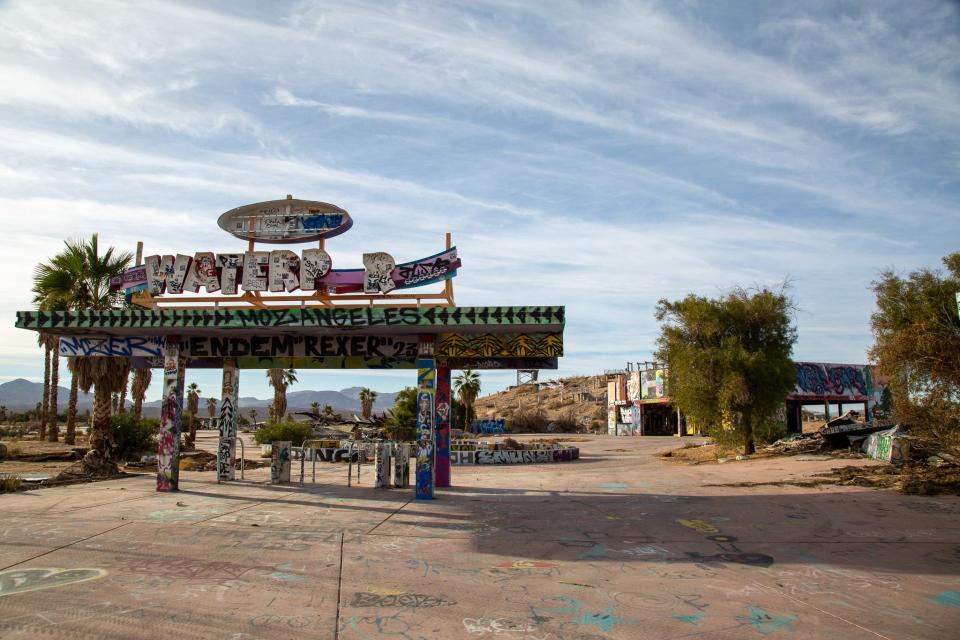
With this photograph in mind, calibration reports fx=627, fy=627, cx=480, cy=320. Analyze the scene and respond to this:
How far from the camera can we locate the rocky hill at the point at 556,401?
294ft

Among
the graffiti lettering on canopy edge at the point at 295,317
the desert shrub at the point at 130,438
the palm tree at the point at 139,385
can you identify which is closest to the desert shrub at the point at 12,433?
the palm tree at the point at 139,385

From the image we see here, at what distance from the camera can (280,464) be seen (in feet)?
58.3

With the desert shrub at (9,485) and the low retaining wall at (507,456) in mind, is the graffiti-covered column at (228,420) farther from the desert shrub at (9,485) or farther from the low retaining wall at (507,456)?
the low retaining wall at (507,456)

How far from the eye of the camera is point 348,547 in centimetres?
962

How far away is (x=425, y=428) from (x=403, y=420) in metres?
35.9

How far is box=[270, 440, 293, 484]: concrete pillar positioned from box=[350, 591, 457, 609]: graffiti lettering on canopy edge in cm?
1119

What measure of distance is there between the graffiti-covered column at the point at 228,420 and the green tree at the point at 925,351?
1812 centimetres

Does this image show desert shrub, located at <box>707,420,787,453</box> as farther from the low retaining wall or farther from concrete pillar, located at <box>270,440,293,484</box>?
concrete pillar, located at <box>270,440,293,484</box>

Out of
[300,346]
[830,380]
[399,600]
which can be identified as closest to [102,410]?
[300,346]

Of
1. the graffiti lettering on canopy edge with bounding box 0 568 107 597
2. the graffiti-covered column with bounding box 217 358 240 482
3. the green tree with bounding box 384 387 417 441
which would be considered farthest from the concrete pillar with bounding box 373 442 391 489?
the green tree with bounding box 384 387 417 441

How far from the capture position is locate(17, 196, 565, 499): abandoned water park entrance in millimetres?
14586

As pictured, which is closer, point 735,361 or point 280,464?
point 280,464

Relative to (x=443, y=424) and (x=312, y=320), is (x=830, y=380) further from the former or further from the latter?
(x=312, y=320)

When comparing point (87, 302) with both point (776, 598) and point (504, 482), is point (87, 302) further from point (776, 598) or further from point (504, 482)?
point (776, 598)
